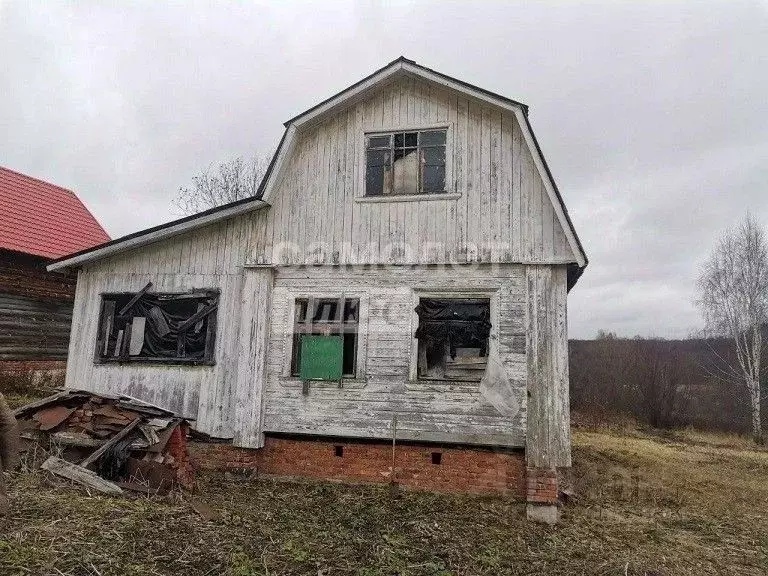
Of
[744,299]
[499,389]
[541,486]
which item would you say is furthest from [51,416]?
[744,299]

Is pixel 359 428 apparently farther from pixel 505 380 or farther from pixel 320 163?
pixel 320 163

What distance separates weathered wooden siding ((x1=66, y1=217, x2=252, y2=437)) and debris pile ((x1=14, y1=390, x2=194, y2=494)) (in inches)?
36.2

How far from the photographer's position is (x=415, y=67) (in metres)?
8.88

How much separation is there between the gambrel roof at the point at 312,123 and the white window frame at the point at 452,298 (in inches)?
56.9

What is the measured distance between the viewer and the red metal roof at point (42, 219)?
1541cm

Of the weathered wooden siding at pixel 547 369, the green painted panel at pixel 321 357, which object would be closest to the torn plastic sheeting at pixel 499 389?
the weathered wooden siding at pixel 547 369

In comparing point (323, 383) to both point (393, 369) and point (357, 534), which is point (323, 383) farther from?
point (357, 534)

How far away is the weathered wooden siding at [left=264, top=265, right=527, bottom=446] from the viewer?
8250mm

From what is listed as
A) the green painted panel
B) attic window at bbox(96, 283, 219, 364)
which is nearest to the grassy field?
the green painted panel

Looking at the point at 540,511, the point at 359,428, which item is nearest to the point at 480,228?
the point at 359,428

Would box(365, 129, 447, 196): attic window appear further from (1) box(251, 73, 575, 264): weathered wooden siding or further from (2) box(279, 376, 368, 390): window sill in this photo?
(2) box(279, 376, 368, 390): window sill

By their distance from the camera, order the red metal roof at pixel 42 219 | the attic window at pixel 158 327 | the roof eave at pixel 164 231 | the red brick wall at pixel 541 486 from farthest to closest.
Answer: the red metal roof at pixel 42 219 < the attic window at pixel 158 327 < the roof eave at pixel 164 231 < the red brick wall at pixel 541 486

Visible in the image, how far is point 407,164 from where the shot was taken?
9125 millimetres

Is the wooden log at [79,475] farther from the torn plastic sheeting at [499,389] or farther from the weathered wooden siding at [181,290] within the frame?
the torn plastic sheeting at [499,389]
